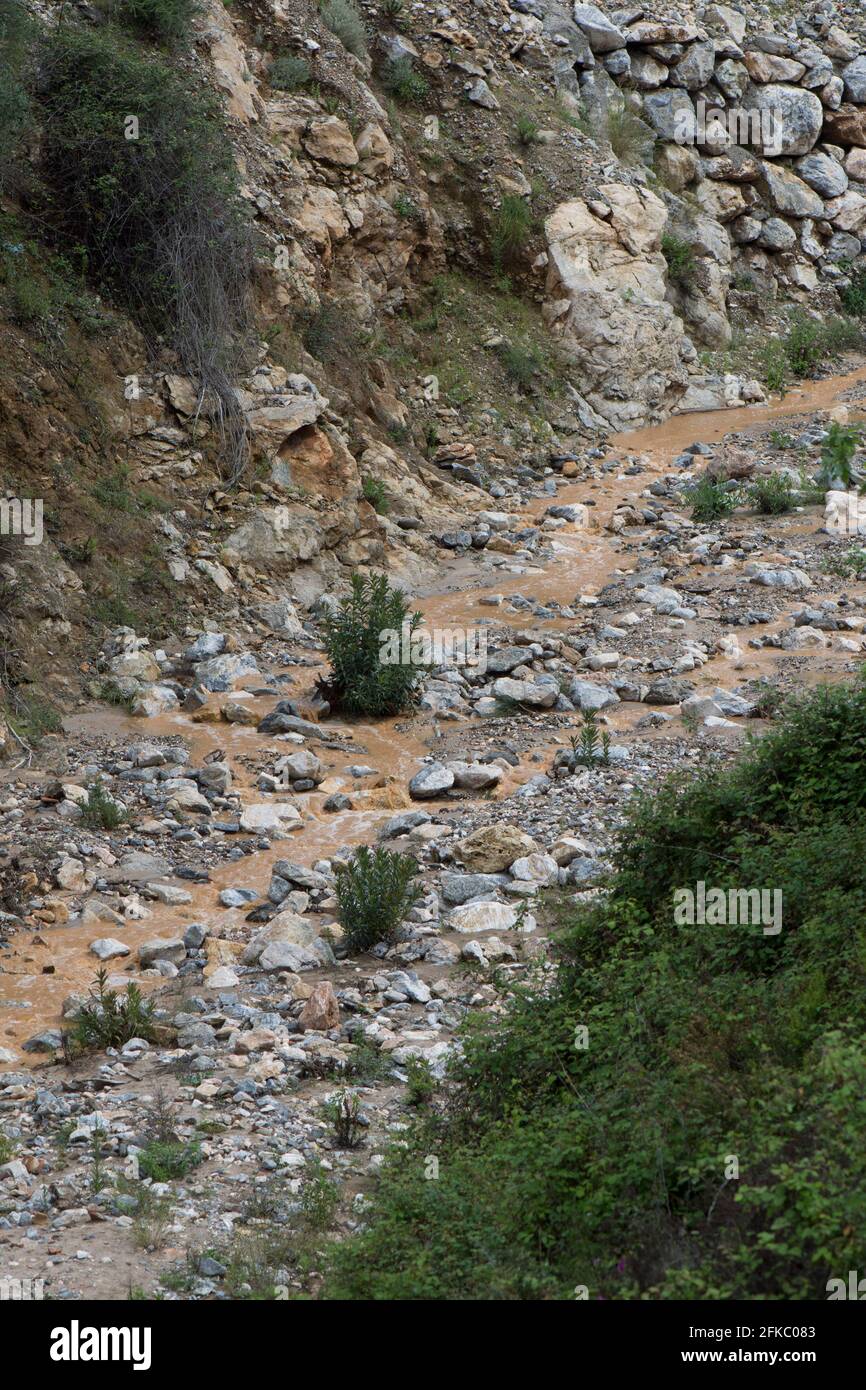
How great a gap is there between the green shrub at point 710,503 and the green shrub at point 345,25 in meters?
7.73

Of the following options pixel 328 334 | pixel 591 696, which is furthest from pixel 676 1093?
pixel 328 334

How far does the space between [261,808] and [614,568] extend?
6.12 m

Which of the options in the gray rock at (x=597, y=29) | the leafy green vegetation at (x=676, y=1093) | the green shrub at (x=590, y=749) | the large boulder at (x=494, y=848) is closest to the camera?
the leafy green vegetation at (x=676, y=1093)

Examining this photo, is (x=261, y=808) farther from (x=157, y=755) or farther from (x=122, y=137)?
(x=122, y=137)

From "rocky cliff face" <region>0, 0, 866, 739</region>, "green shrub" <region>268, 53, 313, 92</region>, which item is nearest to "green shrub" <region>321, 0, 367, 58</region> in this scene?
"rocky cliff face" <region>0, 0, 866, 739</region>

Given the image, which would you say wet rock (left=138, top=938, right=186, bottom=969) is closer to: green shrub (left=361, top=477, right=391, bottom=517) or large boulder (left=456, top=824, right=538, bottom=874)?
large boulder (left=456, top=824, right=538, bottom=874)

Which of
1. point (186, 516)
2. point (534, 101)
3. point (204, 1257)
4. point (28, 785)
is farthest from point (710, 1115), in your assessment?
point (534, 101)

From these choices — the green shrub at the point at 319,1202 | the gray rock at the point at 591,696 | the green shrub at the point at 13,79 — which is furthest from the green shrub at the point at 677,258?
the green shrub at the point at 319,1202

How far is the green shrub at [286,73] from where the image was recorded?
Result: 50.4ft

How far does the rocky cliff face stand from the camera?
11.2 meters

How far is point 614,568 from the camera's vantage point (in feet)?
43.4

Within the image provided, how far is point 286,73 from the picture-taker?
50.5ft

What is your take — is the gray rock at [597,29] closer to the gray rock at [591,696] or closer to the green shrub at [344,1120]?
the gray rock at [591,696]

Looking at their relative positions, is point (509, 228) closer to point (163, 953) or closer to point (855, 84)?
point (855, 84)
